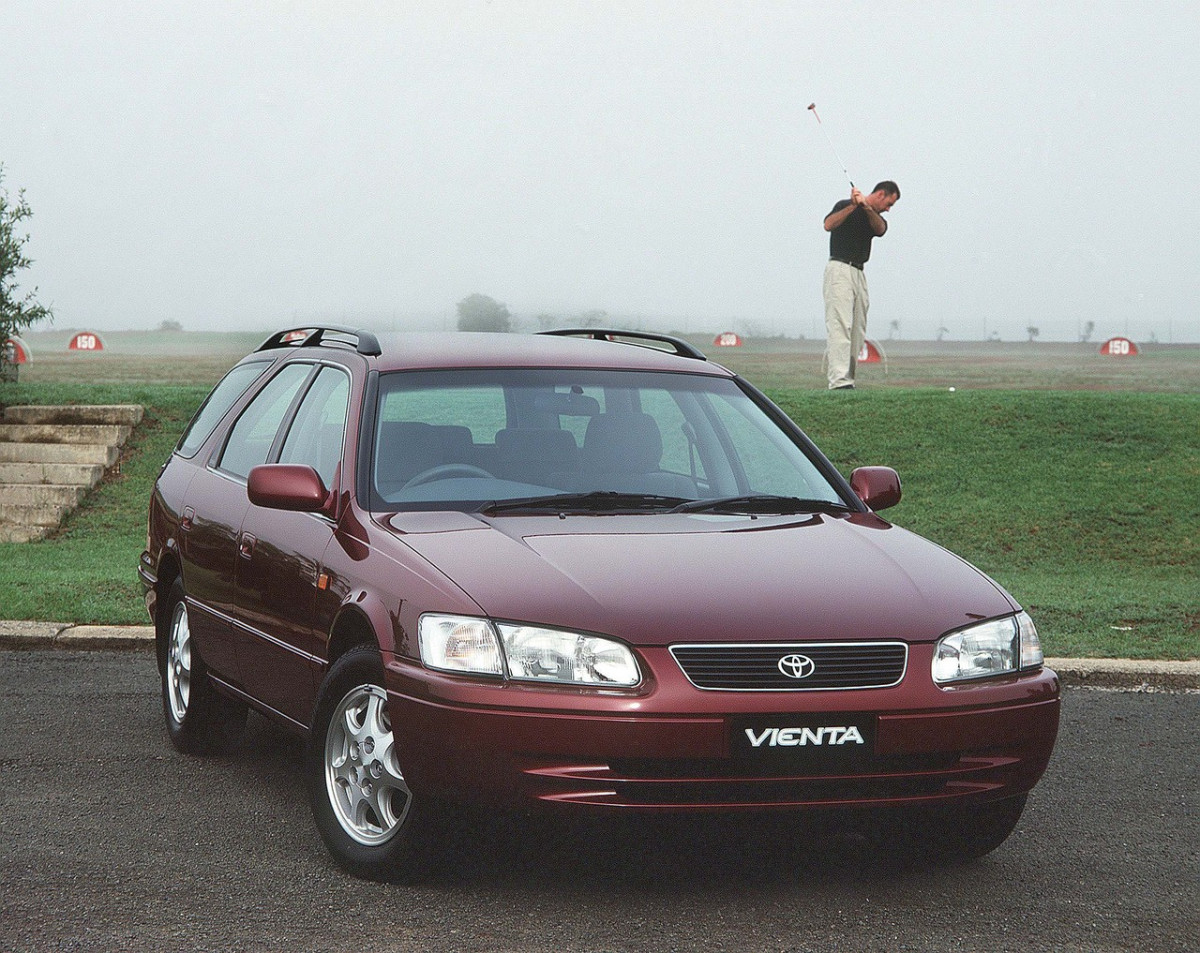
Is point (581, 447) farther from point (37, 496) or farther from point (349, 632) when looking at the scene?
point (37, 496)

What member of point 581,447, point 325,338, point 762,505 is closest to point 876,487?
point 762,505

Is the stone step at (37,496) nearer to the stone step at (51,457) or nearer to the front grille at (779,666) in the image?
the stone step at (51,457)

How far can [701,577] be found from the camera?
182 inches

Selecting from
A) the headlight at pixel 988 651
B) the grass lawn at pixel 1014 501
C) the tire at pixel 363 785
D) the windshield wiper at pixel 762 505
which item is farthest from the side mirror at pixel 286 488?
the grass lawn at pixel 1014 501

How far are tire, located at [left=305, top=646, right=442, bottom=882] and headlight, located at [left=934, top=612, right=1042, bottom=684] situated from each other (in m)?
1.42

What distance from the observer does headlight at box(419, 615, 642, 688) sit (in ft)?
14.1

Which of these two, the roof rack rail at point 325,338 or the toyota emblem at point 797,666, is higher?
the roof rack rail at point 325,338

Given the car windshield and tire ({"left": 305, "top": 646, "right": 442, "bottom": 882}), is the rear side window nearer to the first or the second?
the car windshield

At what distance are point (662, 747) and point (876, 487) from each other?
76.2 inches

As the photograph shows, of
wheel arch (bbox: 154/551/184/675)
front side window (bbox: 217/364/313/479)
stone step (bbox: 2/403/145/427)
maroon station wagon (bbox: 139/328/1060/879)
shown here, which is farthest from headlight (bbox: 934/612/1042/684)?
stone step (bbox: 2/403/145/427)

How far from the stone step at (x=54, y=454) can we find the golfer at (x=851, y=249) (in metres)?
7.63

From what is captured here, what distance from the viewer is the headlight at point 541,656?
4.31 meters

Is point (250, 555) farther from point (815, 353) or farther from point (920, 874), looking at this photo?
point (815, 353)

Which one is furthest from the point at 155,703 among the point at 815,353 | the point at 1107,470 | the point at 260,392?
the point at 815,353
